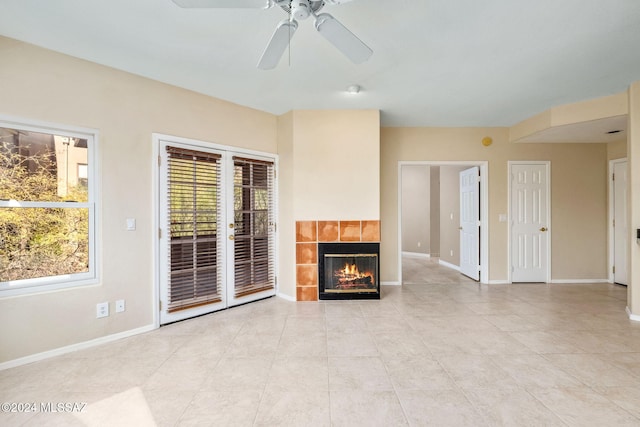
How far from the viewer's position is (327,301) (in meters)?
4.02

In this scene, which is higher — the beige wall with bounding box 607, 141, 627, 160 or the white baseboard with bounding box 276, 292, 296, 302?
the beige wall with bounding box 607, 141, 627, 160

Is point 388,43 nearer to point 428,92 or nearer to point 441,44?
point 441,44

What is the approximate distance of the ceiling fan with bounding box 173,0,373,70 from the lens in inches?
61.7

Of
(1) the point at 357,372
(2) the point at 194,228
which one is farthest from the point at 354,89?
(1) the point at 357,372

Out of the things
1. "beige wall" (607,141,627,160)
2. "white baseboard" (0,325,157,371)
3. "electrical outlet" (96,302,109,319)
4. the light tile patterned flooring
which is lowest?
the light tile patterned flooring

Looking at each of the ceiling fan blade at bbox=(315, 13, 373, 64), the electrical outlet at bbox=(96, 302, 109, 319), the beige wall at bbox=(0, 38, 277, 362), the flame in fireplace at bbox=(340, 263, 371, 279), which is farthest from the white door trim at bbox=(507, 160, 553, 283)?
the electrical outlet at bbox=(96, 302, 109, 319)

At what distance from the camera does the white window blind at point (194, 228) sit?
3.30 metres

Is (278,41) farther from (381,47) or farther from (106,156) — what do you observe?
(106,156)

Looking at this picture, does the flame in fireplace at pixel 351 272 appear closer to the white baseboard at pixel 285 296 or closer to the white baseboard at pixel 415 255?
the white baseboard at pixel 285 296

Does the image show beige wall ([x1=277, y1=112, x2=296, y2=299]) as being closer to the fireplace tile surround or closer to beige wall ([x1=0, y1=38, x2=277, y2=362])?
the fireplace tile surround

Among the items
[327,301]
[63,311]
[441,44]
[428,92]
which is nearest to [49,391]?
[63,311]

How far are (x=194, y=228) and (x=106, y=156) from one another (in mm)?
1135

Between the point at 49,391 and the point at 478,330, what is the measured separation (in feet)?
12.2

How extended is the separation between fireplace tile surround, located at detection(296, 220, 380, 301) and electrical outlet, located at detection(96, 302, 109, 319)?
7.06ft
